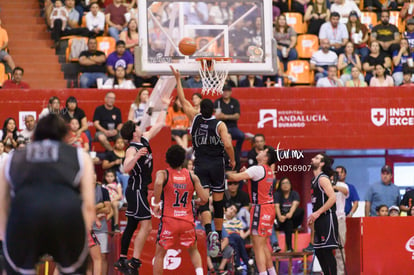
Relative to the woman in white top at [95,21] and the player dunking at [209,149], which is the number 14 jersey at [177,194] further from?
the woman in white top at [95,21]

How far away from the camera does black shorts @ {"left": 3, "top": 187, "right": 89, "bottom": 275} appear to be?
7.00 meters

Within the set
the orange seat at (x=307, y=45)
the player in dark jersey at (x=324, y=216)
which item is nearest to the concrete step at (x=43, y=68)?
the orange seat at (x=307, y=45)

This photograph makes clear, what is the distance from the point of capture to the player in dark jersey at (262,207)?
516 inches

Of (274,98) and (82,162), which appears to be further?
(274,98)

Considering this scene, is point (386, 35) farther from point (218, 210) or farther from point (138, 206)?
point (138, 206)

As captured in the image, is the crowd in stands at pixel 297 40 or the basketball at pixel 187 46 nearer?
the basketball at pixel 187 46

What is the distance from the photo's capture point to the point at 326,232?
41.4 ft

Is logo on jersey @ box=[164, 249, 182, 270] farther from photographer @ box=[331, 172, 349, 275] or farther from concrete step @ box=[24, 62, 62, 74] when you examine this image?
concrete step @ box=[24, 62, 62, 74]

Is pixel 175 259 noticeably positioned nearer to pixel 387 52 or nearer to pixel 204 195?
pixel 204 195

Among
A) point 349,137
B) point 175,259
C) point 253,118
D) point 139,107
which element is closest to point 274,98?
point 253,118

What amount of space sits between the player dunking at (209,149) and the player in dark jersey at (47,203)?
5.42 m

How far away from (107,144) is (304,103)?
4.60m

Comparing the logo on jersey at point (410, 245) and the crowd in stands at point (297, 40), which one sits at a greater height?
the crowd in stands at point (297, 40)

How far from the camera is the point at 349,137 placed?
19.4 m
